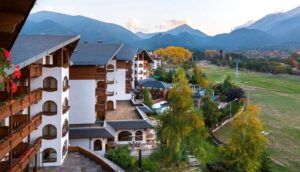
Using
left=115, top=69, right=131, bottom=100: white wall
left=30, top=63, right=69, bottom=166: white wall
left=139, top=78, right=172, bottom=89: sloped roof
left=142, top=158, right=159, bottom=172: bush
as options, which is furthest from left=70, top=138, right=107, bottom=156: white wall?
left=139, top=78, right=172, bottom=89: sloped roof

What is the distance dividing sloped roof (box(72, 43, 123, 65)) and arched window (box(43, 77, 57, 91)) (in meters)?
4.63

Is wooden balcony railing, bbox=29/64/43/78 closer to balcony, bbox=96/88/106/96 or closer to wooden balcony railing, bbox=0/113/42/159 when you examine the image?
wooden balcony railing, bbox=0/113/42/159

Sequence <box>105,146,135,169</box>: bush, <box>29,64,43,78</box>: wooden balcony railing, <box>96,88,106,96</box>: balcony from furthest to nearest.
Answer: <box>96,88,106,96</box>: balcony < <box>105,146,135,169</box>: bush < <box>29,64,43,78</box>: wooden balcony railing

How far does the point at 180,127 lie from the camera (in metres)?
22.2

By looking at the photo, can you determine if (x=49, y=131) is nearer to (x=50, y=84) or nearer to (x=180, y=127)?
(x=50, y=84)

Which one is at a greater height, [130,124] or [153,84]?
[153,84]

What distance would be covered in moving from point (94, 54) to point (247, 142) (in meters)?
12.2

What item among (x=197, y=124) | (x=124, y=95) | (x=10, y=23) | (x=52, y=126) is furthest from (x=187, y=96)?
(x=10, y=23)

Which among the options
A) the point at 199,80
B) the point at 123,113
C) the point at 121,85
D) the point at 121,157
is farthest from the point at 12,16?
the point at 199,80

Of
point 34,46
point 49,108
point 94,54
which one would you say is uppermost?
point 94,54

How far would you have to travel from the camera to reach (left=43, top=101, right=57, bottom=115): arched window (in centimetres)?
1725

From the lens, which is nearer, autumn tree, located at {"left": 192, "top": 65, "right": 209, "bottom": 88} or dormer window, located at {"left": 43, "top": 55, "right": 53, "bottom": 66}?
dormer window, located at {"left": 43, "top": 55, "right": 53, "bottom": 66}

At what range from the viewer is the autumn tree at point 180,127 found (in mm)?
22125

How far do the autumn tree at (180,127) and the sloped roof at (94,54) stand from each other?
205 inches
